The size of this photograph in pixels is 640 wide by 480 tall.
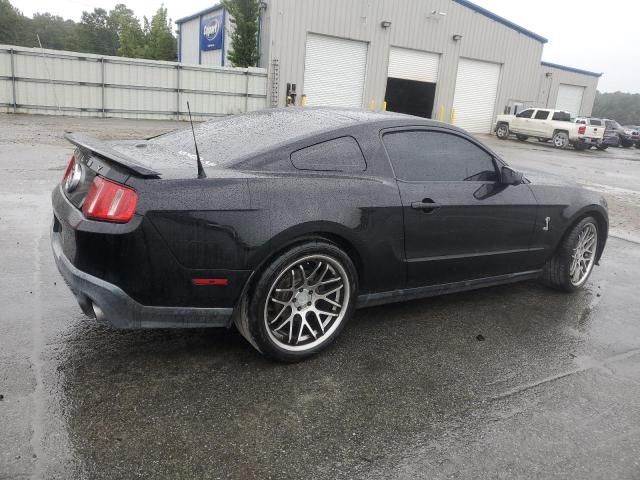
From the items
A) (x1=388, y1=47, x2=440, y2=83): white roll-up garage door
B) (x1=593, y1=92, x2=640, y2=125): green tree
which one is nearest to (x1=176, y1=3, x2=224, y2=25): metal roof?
(x1=388, y1=47, x2=440, y2=83): white roll-up garage door

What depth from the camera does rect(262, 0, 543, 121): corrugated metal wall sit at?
80.4 feet

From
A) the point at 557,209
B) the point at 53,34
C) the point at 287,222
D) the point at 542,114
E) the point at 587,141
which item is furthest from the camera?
the point at 53,34

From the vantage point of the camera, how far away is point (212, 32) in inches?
1233

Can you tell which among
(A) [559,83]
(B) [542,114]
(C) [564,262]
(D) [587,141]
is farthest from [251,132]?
(A) [559,83]

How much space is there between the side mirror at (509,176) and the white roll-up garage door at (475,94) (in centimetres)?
2710

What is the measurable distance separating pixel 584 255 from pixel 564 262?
15.9 inches

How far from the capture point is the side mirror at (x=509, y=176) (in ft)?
13.8

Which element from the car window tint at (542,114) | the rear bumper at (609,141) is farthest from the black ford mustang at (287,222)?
the rear bumper at (609,141)

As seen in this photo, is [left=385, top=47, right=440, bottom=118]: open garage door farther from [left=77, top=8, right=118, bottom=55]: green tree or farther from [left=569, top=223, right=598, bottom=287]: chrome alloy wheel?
[left=77, top=8, right=118, bottom=55]: green tree

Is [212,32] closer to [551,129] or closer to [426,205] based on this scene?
[551,129]

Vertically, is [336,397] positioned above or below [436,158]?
below

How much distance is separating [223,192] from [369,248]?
103 centimetres

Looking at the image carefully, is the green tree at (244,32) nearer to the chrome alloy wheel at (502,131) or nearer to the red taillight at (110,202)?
the chrome alloy wheel at (502,131)

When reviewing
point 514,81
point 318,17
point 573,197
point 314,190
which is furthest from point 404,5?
point 314,190
